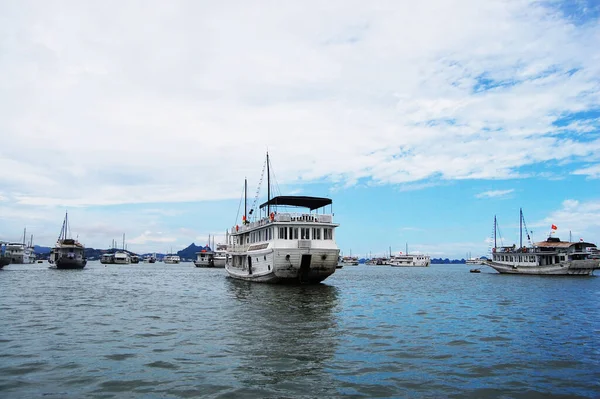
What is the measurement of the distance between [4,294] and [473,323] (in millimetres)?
34550

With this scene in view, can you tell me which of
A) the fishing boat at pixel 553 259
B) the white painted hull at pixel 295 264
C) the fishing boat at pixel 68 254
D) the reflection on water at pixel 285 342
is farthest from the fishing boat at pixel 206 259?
the reflection on water at pixel 285 342

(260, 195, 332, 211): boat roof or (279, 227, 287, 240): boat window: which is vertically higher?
(260, 195, 332, 211): boat roof

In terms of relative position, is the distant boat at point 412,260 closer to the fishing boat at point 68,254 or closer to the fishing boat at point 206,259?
the fishing boat at point 206,259

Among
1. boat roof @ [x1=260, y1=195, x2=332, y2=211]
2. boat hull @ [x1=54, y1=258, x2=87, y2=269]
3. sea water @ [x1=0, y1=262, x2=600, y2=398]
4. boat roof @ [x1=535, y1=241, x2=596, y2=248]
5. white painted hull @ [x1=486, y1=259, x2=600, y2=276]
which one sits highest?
boat roof @ [x1=260, y1=195, x2=332, y2=211]

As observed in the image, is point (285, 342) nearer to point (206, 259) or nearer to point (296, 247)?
point (296, 247)

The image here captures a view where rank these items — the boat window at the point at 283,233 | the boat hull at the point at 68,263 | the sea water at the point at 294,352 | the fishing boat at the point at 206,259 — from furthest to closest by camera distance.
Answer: the fishing boat at the point at 206,259, the boat hull at the point at 68,263, the boat window at the point at 283,233, the sea water at the point at 294,352

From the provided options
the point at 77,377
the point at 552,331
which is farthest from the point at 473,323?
the point at 77,377

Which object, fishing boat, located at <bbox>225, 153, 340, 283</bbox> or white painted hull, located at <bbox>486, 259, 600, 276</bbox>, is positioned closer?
fishing boat, located at <bbox>225, 153, 340, 283</bbox>

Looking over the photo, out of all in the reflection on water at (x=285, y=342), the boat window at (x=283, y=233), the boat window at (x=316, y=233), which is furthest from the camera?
the boat window at (x=316, y=233)

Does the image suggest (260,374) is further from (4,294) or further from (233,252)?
(233,252)

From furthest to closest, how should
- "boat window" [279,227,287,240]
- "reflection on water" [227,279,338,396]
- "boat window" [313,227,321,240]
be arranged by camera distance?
"boat window" [313,227,321,240], "boat window" [279,227,287,240], "reflection on water" [227,279,338,396]

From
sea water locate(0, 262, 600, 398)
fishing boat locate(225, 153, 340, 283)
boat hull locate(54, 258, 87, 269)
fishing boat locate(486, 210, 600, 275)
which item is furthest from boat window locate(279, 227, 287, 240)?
boat hull locate(54, 258, 87, 269)

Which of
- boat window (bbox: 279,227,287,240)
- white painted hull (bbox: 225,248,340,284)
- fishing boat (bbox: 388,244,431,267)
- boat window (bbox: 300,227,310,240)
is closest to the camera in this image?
white painted hull (bbox: 225,248,340,284)

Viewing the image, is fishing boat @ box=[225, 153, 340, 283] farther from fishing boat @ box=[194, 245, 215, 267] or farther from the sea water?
fishing boat @ box=[194, 245, 215, 267]
